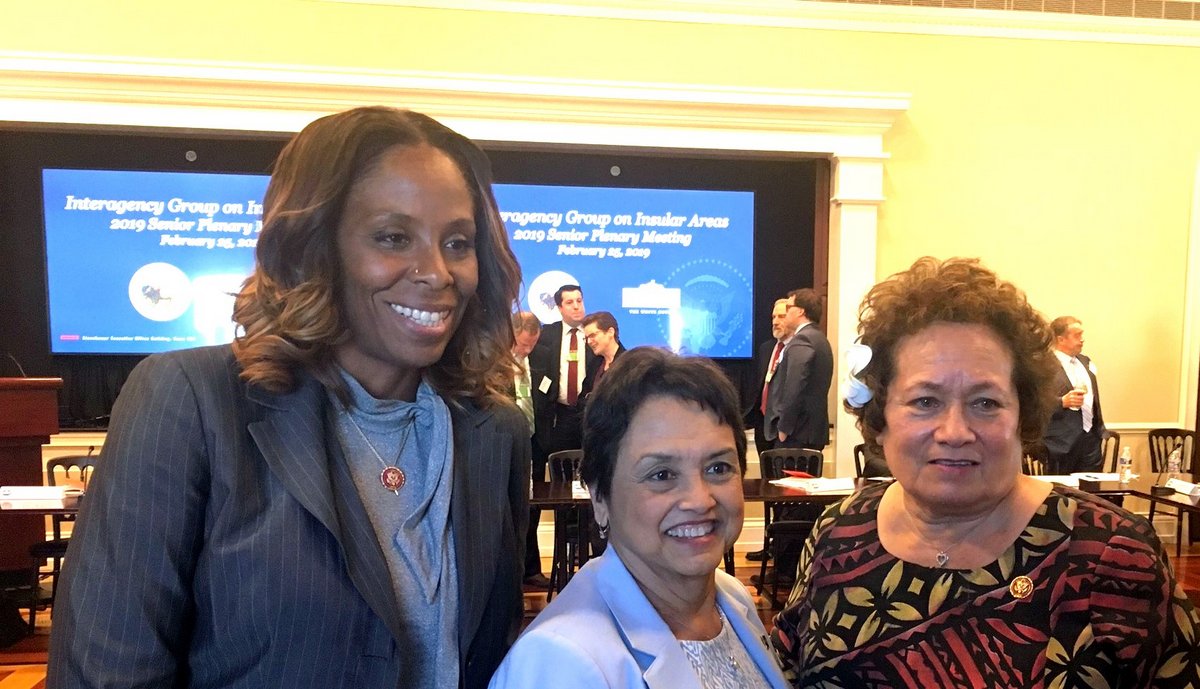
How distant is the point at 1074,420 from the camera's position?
6.00 metres

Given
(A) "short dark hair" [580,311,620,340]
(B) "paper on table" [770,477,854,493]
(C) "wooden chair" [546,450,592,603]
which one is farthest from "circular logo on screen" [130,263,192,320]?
(B) "paper on table" [770,477,854,493]

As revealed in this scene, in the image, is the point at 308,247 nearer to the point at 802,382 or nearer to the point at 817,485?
the point at 817,485

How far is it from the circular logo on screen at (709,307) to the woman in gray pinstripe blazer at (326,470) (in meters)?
5.15

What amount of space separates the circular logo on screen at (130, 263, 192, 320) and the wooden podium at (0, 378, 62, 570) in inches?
66.7

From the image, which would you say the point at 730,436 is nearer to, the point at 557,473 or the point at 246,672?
the point at 246,672

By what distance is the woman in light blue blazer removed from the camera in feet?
4.05

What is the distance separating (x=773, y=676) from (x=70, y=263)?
638 cm

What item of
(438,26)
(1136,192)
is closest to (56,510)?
(438,26)

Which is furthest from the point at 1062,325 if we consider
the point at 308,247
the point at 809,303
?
the point at 308,247

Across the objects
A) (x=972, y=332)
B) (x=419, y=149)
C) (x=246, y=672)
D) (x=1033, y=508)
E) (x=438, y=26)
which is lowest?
(x=246, y=672)

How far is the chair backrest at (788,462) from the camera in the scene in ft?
17.4

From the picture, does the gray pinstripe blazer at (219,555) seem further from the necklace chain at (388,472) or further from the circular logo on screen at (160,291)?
the circular logo on screen at (160,291)

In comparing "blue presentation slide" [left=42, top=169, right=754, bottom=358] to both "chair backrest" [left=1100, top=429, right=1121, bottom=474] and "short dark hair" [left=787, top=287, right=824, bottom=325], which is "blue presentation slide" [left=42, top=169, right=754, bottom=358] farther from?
"chair backrest" [left=1100, top=429, right=1121, bottom=474]

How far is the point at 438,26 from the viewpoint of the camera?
236 inches
